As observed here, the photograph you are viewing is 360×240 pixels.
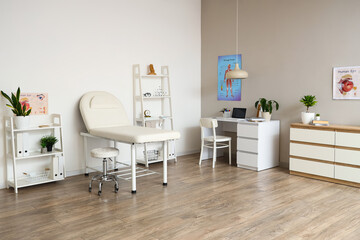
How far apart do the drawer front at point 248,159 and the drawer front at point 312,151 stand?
0.52 metres

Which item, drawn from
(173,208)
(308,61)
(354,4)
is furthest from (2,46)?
(354,4)

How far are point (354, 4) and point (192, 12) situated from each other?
2.64 metres

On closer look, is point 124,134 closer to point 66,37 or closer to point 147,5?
point 66,37

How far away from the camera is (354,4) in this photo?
14.2 ft

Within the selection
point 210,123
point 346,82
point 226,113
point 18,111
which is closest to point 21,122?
point 18,111

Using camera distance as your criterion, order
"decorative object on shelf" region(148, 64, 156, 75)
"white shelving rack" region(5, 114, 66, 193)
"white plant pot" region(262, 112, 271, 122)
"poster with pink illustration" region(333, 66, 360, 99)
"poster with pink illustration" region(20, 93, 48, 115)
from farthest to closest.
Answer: "decorative object on shelf" region(148, 64, 156, 75)
"white plant pot" region(262, 112, 271, 122)
"poster with pink illustration" region(333, 66, 360, 99)
"poster with pink illustration" region(20, 93, 48, 115)
"white shelving rack" region(5, 114, 66, 193)

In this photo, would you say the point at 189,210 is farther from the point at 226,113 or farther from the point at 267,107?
the point at 226,113

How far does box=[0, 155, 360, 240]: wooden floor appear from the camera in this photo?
2.84 metres

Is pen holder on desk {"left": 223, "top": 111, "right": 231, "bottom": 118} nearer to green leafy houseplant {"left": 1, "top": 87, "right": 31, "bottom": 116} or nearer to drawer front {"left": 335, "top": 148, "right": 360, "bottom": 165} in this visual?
drawer front {"left": 335, "top": 148, "right": 360, "bottom": 165}

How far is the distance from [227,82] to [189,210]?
118 inches

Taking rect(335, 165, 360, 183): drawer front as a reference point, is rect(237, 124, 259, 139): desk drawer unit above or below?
above

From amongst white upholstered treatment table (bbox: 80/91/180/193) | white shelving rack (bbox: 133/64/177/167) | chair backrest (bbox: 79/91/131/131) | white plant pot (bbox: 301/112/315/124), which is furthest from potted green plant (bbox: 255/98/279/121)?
chair backrest (bbox: 79/91/131/131)

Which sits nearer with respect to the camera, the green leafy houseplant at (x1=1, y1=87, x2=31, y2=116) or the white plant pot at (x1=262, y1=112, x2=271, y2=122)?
the green leafy houseplant at (x1=1, y1=87, x2=31, y2=116)

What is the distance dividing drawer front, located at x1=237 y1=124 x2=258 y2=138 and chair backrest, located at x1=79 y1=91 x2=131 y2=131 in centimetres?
164
